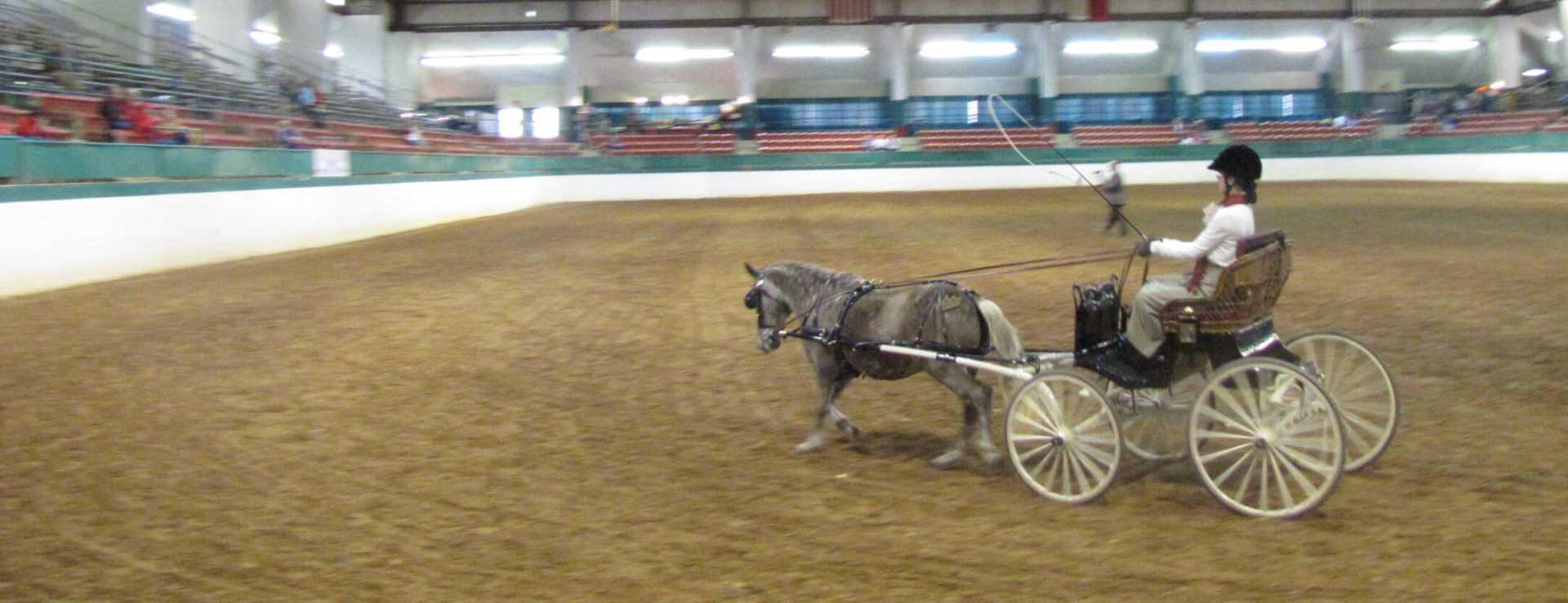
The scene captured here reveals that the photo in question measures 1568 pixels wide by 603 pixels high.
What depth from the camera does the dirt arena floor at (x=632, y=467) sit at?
4422 millimetres

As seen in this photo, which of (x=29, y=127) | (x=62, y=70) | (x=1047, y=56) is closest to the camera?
(x=29, y=127)

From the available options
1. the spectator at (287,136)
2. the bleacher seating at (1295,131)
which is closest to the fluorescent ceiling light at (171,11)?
the spectator at (287,136)

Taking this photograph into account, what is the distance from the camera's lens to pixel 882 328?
579 centimetres

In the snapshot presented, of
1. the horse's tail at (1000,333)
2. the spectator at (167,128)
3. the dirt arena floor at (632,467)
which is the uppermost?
the spectator at (167,128)

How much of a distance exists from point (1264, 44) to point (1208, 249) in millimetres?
42208

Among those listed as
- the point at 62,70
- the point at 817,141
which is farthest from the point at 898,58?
the point at 62,70

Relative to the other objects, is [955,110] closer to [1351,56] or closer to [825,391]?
[1351,56]

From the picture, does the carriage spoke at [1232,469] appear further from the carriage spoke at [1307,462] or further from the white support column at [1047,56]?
the white support column at [1047,56]

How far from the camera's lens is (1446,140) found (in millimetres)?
35312

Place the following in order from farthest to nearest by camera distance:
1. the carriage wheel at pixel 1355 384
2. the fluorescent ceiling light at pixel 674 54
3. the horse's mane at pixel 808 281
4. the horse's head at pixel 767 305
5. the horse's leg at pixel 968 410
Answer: the fluorescent ceiling light at pixel 674 54 < the horse's head at pixel 767 305 < the horse's mane at pixel 808 281 < the horse's leg at pixel 968 410 < the carriage wheel at pixel 1355 384

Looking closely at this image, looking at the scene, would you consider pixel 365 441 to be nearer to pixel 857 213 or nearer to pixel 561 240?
pixel 561 240

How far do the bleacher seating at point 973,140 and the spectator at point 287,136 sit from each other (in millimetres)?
22812

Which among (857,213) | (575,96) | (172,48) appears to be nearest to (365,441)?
(172,48)

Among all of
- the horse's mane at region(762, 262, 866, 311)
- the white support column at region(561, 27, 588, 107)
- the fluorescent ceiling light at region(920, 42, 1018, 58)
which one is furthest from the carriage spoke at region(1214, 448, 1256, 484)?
the fluorescent ceiling light at region(920, 42, 1018, 58)
